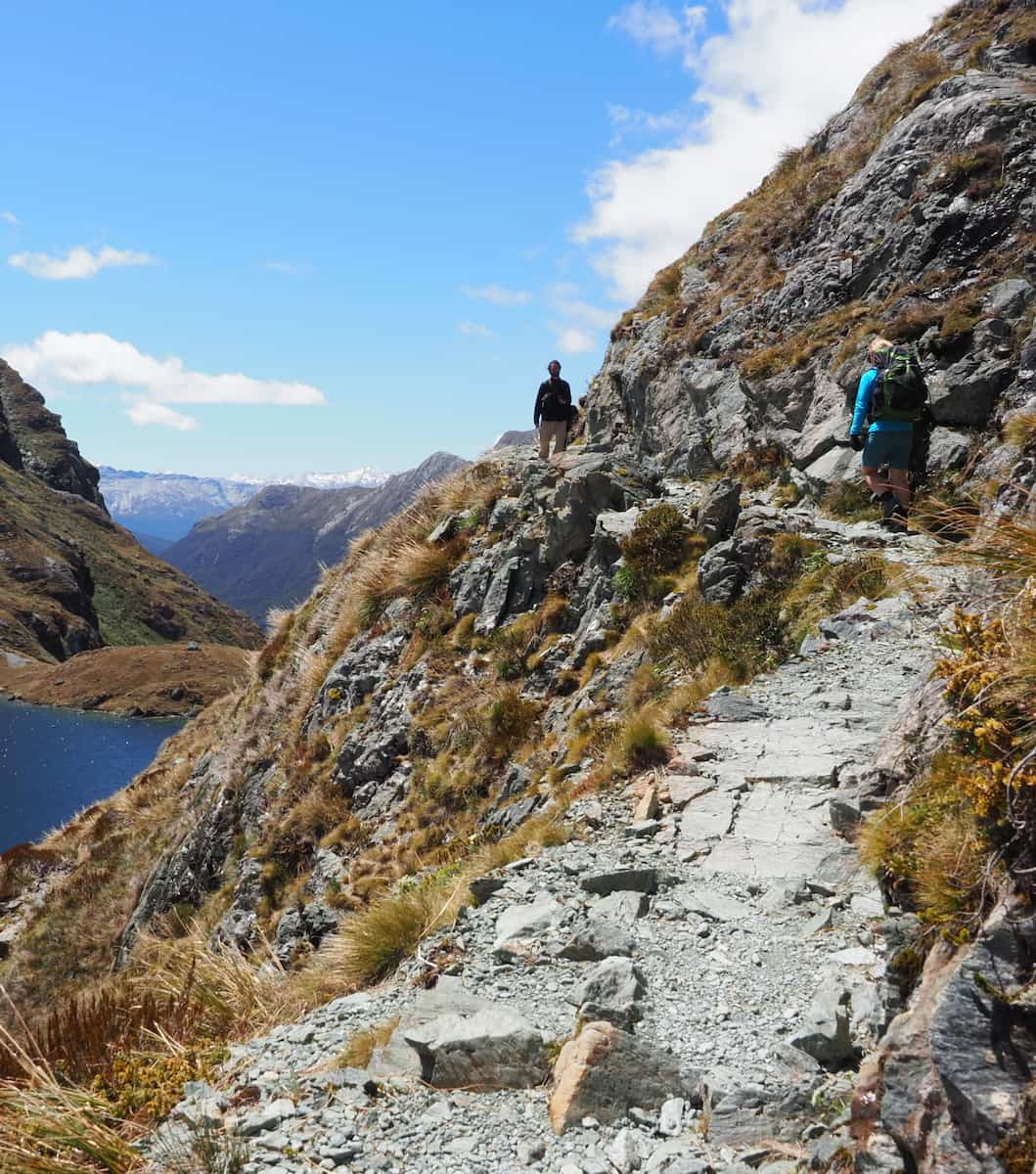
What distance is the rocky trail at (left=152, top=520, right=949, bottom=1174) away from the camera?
13.7 ft

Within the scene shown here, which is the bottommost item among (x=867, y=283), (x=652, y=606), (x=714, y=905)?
(x=714, y=905)

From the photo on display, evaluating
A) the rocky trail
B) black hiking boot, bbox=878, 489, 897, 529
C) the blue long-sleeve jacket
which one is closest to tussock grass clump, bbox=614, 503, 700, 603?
black hiking boot, bbox=878, 489, 897, 529

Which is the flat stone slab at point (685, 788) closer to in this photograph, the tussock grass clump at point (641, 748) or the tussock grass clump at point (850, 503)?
the tussock grass clump at point (641, 748)

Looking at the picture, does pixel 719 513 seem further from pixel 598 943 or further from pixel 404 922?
pixel 598 943

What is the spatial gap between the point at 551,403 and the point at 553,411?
217 millimetres

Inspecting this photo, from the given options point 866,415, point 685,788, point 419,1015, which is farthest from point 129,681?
point 419,1015

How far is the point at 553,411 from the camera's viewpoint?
70.9ft

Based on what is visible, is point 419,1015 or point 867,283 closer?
point 419,1015

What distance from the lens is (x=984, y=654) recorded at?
411 cm

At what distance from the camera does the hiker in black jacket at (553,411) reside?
21.6m

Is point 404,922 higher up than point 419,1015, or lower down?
lower down

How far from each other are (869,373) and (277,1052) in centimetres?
1164

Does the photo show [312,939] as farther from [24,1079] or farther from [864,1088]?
[864,1088]

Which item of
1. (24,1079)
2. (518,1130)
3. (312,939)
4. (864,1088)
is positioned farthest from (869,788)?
(312,939)
